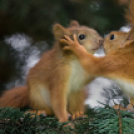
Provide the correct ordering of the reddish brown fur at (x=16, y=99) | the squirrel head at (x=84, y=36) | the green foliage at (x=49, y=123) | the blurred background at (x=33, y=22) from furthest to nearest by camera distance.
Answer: the blurred background at (x=33, y=22)
the reddish brown fur at (x=16, y=99)
the squirrel head at (x=84, y=36)
the green foliage at (x=49, y=123)

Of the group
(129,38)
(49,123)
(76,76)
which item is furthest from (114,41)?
(49,123)

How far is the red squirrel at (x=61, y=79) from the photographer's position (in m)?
0.75

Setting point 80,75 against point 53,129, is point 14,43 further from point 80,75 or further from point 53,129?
point 53,129

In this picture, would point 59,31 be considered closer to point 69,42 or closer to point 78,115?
point 69,42

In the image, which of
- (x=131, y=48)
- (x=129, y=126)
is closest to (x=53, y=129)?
(x=129, y=126)

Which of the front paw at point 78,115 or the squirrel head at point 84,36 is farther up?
the squirrel head at point 84,36

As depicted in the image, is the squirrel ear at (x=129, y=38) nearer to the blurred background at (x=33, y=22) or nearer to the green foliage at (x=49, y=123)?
the green foliage at (x=49, y=123)

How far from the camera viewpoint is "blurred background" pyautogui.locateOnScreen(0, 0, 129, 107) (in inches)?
44.3

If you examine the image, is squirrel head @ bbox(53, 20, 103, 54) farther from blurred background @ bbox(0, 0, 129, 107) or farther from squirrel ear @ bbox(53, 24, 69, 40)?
blurred background @ bbox(0, 0, 129, 107)

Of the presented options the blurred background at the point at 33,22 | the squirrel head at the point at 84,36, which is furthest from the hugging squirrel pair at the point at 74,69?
the blurred background at the point at 33,22

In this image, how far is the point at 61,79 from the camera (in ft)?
2.53

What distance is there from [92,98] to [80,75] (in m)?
0.15

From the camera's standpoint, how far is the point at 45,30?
1220mm

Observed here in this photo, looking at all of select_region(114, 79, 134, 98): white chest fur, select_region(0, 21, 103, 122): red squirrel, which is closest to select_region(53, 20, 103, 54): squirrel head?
select_region(0, 21, 103, 122): red squirrel
